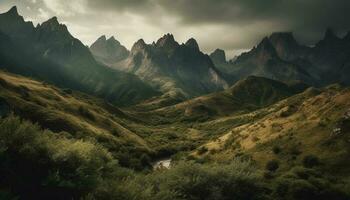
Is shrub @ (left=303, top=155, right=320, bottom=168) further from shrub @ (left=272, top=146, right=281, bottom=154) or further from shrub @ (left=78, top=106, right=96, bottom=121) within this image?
shrub @ (left=78, top=106, right=96, bottom=121)

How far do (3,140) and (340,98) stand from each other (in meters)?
71.3

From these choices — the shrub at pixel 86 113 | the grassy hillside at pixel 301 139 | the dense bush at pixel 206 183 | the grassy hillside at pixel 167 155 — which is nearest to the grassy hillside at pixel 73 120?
the shrub at pixel 86 113

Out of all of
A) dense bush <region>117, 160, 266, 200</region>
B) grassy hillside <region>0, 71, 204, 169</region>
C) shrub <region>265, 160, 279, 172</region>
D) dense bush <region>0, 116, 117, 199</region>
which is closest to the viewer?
dense bush <region>0, 116, 117, 199</region>

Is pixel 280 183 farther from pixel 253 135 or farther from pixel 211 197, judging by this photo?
pixel 253 135

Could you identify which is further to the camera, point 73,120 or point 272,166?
point 73,120

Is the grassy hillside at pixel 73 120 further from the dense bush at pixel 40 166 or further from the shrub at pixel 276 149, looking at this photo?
the dense bush at pixel 40 166

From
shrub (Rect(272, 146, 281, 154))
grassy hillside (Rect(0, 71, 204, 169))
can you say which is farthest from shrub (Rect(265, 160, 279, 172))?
grassy hillside (Rect(0, 71, 204, 169))

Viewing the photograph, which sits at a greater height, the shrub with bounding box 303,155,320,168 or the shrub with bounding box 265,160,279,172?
the shrub with bounding box 303,155,320,168

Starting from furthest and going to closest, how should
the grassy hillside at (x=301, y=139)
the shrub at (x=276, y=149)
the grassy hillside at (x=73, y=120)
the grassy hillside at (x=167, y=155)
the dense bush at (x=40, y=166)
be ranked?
the grassy hillside at (x=73, y=120) < the shrub at (x=276, y=149) < the grassy hillside at (x=301, y=139) < the grassy hillside at (x=167, y=155) < the dense bush at (x=40, y=166)

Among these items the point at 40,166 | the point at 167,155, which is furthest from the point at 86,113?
the point at 40,166

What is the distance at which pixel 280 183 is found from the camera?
54.8 metres

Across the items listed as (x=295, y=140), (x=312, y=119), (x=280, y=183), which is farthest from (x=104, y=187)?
(x=312, y=119)

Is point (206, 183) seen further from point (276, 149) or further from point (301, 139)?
point (301, 139)

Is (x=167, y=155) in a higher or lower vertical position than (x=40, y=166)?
higher
